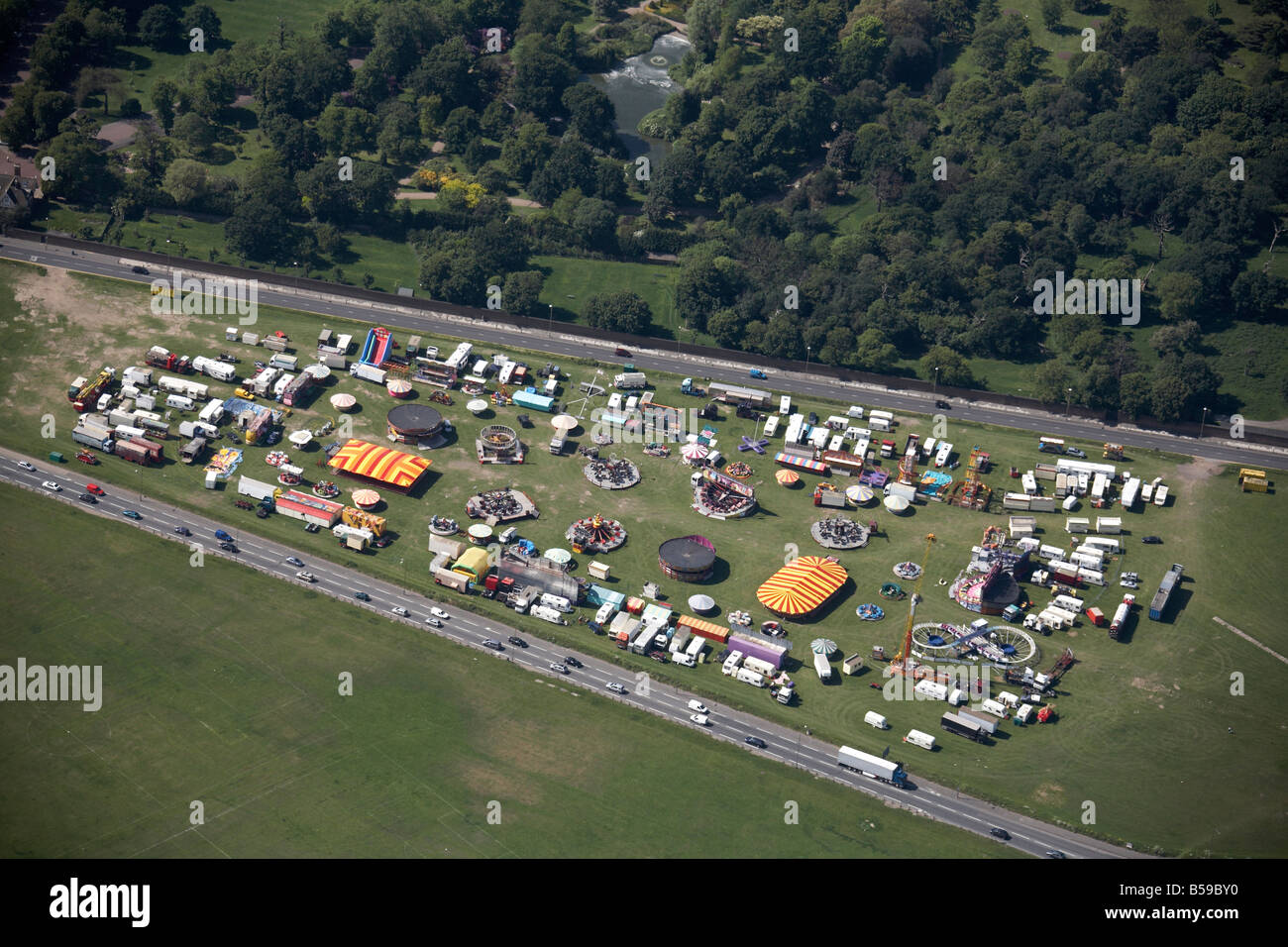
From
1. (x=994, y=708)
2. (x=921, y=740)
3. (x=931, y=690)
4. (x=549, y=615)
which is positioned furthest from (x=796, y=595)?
(x=549, y=615)

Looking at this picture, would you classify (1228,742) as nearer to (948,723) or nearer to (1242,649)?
(1242,649)

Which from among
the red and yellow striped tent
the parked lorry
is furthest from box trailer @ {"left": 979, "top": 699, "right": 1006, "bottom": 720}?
the parked lorry

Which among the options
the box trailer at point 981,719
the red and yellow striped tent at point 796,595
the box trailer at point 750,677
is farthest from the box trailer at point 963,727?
the red and yellow striped tent at point 796,595

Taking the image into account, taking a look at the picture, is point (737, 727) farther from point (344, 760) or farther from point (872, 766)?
point (344, 760)

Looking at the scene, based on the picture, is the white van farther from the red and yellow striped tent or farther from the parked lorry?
the parked lorry

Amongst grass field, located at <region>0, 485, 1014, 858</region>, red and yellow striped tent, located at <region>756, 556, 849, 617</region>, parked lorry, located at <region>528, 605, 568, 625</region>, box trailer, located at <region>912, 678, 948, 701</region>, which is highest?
red and yellow striped tent, located at <region>756, 556, 849, 617</region>

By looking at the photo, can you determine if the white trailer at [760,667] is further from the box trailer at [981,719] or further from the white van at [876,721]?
the box trailer at [981,719]
